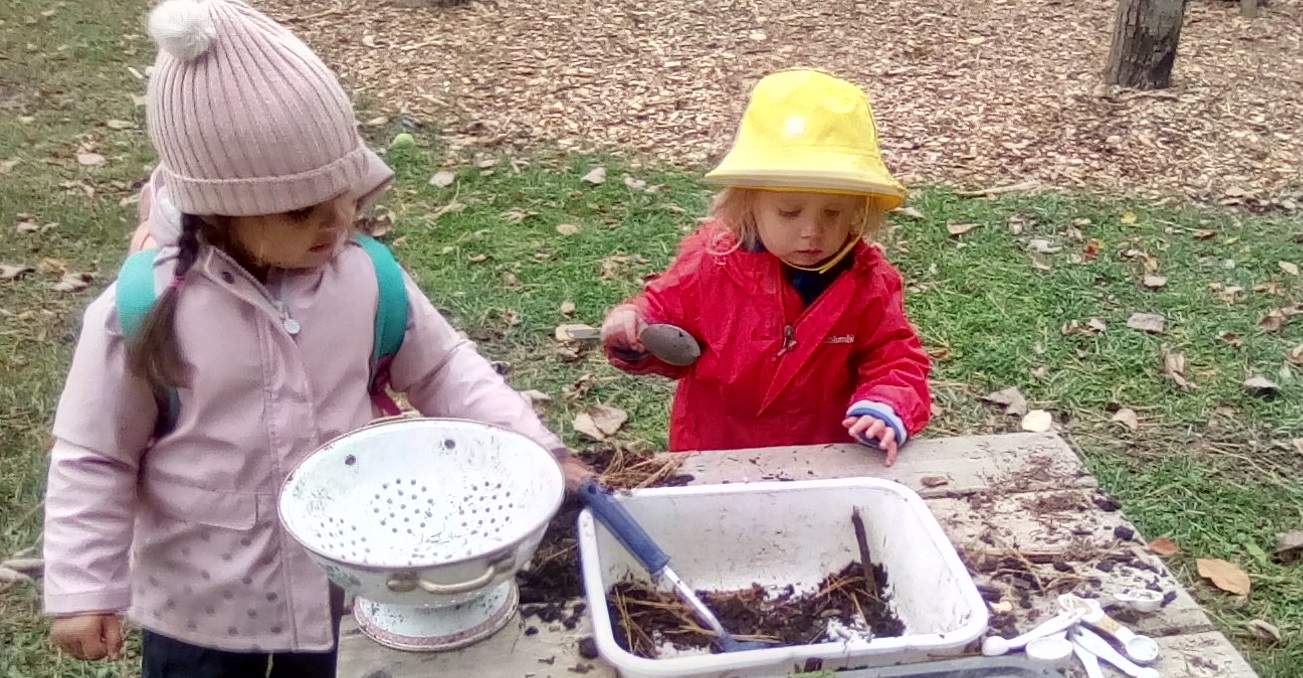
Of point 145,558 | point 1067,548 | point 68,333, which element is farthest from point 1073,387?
point 68,333

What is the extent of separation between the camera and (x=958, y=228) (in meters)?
5.09

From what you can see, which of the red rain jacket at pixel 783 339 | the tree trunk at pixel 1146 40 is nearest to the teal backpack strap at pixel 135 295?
the red rain jacket at pixel 783 339

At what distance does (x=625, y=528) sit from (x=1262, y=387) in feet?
9.95

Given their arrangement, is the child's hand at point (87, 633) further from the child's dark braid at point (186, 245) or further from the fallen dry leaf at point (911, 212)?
the fallen dry leaf at point (911, 212)

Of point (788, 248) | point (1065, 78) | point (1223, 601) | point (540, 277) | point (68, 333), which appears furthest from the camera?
point (1065, 78)

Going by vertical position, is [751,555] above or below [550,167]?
above

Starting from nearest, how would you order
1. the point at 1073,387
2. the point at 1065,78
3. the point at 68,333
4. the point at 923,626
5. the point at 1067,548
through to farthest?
the point at 923,626, the point at 1067,548, the point at 1073,387, the point at 68,333, the point at 1065,78

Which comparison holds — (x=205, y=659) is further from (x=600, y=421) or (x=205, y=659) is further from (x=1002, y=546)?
(x=600, y=421)

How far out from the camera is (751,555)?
1927mm

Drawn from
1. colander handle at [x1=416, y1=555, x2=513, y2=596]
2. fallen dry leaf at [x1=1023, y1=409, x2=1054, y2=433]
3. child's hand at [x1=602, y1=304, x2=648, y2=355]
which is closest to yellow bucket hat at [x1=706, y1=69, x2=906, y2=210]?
child's hand at [x1=602, y1=304, x2=648, y2=355]

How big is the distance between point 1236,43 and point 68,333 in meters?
6.55

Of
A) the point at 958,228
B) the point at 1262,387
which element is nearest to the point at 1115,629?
the point at 1262,387

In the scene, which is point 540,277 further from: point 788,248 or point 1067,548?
point 1067,548

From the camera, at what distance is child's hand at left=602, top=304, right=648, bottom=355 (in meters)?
2.39
